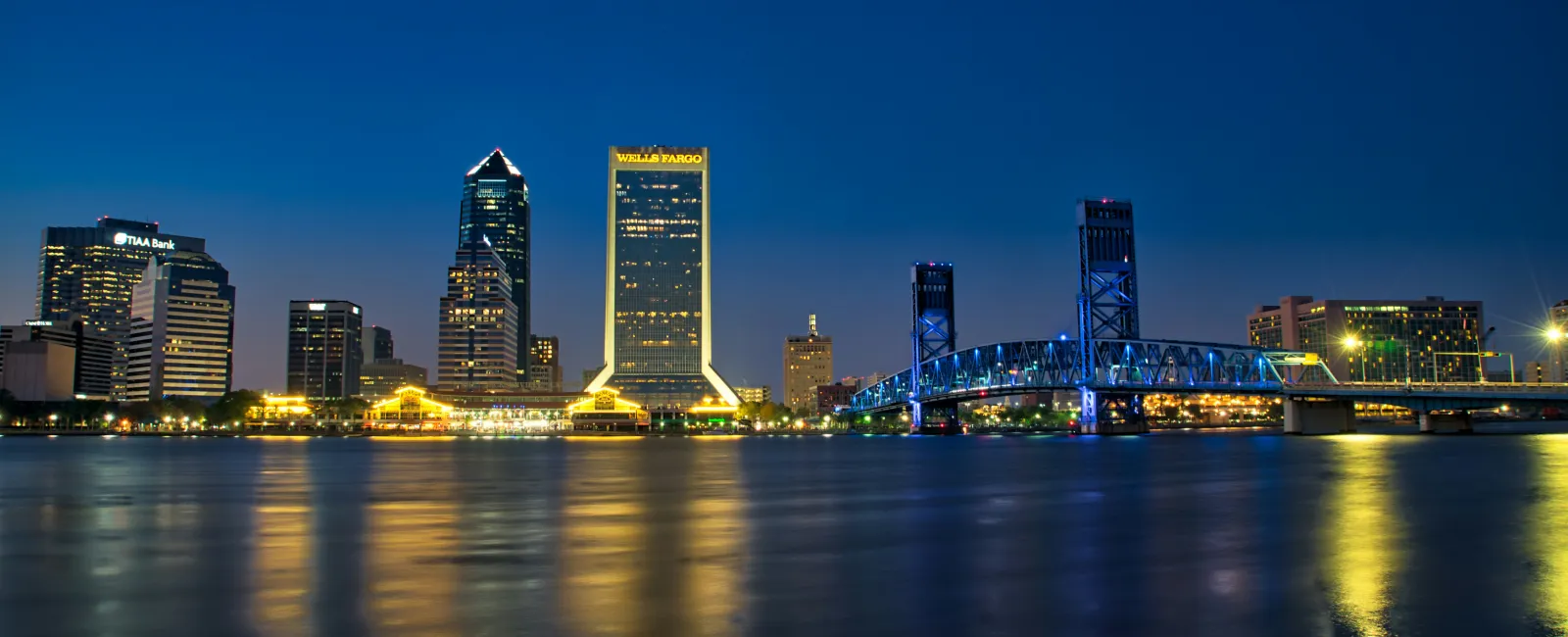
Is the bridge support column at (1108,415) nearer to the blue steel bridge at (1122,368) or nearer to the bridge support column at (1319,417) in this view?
the blue steel bridge at (1122,368)

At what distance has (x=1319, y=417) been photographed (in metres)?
135

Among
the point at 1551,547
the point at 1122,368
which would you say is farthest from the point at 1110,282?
the point at 1551,547

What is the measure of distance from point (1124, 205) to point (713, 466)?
11604 cm

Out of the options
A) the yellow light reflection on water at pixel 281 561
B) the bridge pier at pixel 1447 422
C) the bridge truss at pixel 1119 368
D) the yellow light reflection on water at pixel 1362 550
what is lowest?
the yellow light reflection on water at pixel 1362 550

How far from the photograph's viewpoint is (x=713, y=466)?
69.6m

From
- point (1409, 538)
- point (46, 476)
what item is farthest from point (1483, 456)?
A: point (46, 476)

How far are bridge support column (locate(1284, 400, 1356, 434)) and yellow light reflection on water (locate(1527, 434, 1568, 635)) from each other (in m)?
89.4

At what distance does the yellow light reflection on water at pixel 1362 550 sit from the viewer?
16.8 meters

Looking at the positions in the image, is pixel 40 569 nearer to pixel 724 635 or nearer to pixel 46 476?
pixel 724 635

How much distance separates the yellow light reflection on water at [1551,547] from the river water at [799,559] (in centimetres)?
10

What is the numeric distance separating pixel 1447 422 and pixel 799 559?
431 ft

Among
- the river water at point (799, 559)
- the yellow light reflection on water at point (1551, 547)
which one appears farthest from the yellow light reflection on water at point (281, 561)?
the yellow light reflection on water at point (1551, 547)

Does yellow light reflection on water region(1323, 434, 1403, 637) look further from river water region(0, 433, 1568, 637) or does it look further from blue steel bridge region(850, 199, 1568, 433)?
blue steel bridge region(850, 199, 1568, 433)

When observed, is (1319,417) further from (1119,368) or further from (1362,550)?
(1362,550)
